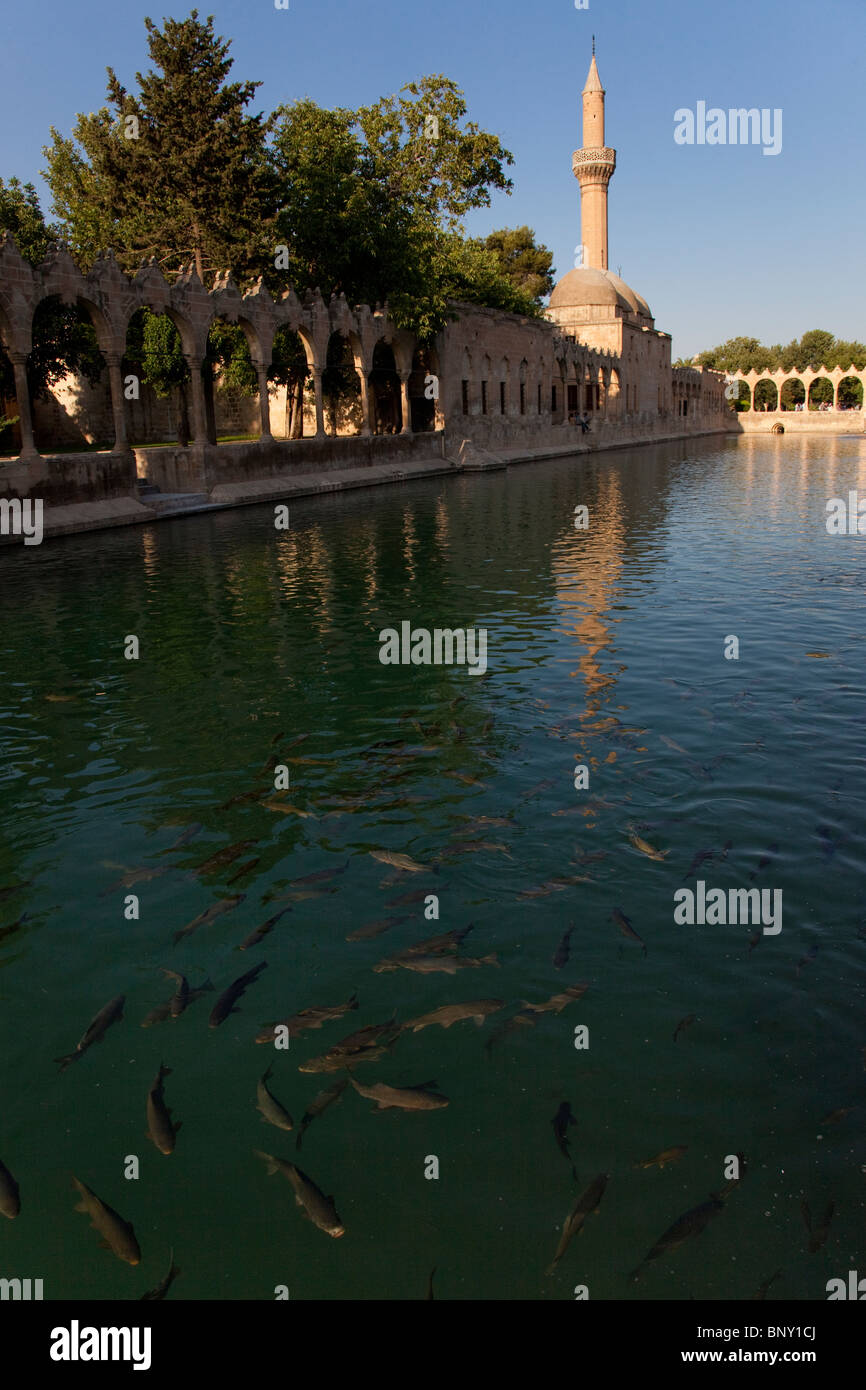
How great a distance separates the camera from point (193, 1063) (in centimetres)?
429

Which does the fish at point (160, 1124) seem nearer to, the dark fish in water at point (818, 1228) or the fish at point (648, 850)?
the dark fish in water at point (818, 1228)

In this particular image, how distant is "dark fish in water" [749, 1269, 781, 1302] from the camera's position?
125 inches

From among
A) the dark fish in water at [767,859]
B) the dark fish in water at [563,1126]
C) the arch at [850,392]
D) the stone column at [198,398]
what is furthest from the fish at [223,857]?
the arch at [850,392]

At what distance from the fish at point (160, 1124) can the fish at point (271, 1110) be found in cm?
33

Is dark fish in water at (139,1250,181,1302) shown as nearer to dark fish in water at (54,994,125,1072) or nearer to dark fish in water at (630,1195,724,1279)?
dark fish in water at (54,994,125,1072)

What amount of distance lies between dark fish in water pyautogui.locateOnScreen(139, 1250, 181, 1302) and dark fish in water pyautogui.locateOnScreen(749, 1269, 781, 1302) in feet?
6.12

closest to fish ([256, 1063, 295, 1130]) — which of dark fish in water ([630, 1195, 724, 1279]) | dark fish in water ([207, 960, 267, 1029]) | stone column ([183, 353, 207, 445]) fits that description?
dark fish in water ([207, 960, 267, 1029])

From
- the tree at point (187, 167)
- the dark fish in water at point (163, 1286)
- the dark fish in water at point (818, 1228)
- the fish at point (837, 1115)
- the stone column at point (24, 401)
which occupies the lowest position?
the dark fish in water at point (163, 1286)

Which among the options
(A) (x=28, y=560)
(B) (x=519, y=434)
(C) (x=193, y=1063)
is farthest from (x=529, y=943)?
(B) (x=519, y=434)

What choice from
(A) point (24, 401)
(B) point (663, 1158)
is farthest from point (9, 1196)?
(A) point (24, 401)

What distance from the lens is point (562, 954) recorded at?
4.93 metres

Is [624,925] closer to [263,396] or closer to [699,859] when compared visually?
[699,859]

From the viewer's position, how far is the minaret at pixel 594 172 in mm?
61781
